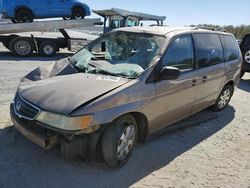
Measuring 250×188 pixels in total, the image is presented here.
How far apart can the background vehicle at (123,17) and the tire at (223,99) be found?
8.67 m

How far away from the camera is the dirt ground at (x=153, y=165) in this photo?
132 inches

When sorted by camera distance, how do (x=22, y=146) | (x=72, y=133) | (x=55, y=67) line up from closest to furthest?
(x=72, y=133)
(x=22, y=146)
(x=55, y=67)

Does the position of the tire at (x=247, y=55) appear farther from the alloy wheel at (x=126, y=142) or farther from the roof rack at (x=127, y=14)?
the alloy wheel at (x=126, y=142)

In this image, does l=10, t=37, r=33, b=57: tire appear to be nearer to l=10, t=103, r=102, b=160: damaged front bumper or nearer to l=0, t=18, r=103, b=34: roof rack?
l=0, t=18, r=103, b=34: roof rack

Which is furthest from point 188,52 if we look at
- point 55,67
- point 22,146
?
point 22,146

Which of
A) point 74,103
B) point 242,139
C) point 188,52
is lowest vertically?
point 242,139

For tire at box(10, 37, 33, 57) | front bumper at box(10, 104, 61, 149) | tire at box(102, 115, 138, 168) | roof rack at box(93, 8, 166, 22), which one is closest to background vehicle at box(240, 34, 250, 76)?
roof rack at box(93, 8, 166, 22)

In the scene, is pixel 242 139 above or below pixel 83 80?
below

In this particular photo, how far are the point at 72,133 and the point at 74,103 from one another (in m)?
0.32

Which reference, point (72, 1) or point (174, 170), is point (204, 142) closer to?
point (174, 170)

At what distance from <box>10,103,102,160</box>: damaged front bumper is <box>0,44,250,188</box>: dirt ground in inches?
12.4

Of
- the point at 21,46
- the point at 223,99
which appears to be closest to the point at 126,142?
the point at 223,99

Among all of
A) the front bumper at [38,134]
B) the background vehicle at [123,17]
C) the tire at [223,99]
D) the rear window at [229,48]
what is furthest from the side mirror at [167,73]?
the background vehicle at [123,17]

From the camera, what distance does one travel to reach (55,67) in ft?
14.9
